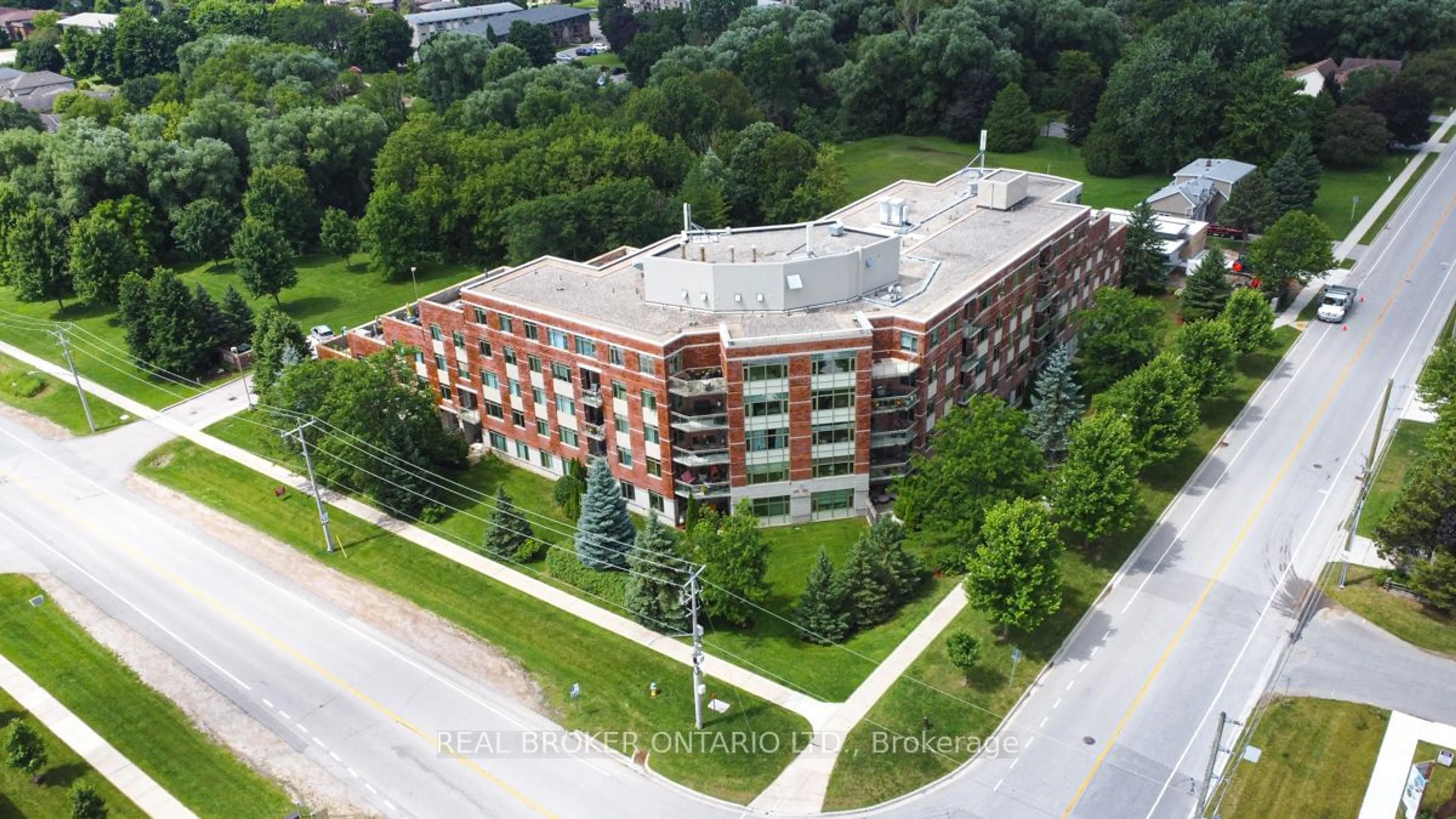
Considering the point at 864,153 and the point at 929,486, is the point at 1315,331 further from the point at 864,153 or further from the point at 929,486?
the point at 864,153

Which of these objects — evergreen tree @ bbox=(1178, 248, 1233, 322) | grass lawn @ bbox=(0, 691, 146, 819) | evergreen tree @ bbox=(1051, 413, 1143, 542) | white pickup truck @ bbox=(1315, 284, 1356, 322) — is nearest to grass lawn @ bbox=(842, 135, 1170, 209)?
white pickup truck @ bbox=(1315, 284, 1356, 322)

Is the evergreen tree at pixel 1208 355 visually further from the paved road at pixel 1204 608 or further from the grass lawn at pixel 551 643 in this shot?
the grass lawn at pixel 551 643

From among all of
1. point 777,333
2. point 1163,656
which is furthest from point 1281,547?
point 777,333

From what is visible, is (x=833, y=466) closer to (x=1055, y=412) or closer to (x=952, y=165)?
(x=1055, y=412)

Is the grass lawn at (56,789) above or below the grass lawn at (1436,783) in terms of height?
above

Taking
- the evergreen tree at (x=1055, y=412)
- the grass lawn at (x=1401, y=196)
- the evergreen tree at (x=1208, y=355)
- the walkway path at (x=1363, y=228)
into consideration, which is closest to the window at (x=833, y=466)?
the evergreen tree at (x=1055, y=412)

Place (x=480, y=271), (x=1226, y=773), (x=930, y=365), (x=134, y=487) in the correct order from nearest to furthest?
(x=1226, y=773) < (x=930, y=365) < (x=134, y=487) < (x=480, y=271)
